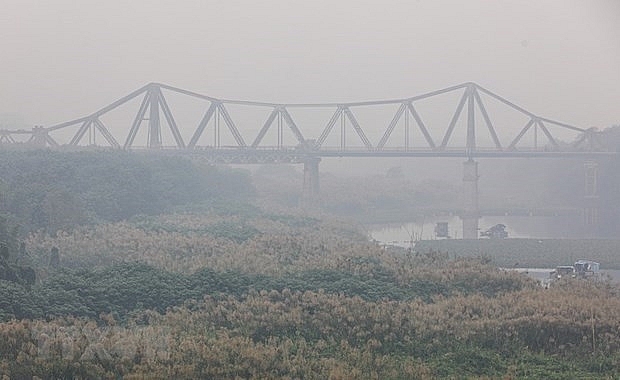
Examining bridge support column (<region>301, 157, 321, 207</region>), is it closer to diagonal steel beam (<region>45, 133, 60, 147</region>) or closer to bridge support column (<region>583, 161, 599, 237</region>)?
bridge support column (<region>583, 161, 599, 237</region>)

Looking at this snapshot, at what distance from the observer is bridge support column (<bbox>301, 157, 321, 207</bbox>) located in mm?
38188

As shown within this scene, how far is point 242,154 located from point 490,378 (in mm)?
31847

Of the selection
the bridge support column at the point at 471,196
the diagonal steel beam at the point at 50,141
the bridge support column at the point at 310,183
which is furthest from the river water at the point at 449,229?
the diagonal steel beam at the point at 50,141

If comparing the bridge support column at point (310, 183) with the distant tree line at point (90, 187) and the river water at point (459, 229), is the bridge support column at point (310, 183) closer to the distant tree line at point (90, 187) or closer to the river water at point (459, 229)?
the river water at point (459, 229)

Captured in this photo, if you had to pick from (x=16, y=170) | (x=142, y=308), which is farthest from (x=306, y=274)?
(x=16, y=170)

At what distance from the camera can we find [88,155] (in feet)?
97.1

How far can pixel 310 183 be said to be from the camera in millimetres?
38781

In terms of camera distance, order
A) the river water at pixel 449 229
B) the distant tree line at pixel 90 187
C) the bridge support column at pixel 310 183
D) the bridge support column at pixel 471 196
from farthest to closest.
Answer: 1. the bridge support column at pixel 310 183
2. the bridge support column at pixel 471 196
3. the river water at pixel 449 229
4. the distant tree line at pixel 90 187

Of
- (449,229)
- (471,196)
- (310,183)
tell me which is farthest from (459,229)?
(310,183)

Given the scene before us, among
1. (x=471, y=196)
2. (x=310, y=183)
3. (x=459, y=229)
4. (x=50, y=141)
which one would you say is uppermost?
(x=50, y=141)

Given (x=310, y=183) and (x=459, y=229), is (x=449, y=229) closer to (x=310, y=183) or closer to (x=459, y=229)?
(x=459, y=229)

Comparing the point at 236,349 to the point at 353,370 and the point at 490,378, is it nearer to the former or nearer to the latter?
the point at 353,370

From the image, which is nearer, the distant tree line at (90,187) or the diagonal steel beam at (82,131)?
the distant tree line at (90,187)

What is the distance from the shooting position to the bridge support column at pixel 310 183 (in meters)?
38.2
